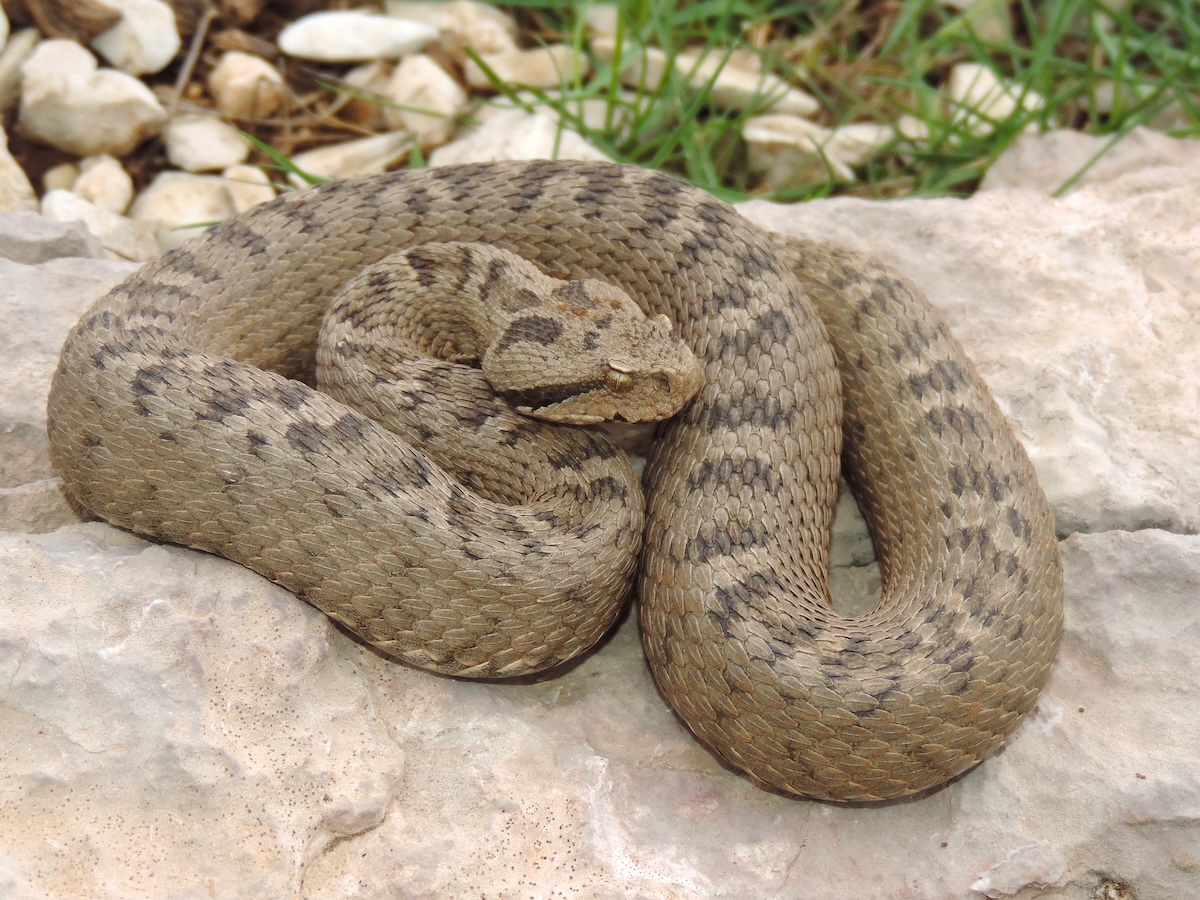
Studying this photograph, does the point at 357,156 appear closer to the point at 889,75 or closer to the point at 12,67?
the point at 12,67

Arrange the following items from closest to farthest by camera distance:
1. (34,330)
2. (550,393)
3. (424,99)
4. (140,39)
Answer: (550,393) → (34,330) → (140,39) → (424,99)

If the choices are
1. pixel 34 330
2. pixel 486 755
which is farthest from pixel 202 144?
pixel 486 755

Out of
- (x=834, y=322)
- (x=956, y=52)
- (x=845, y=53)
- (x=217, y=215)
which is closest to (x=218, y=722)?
(x=834, y=322)

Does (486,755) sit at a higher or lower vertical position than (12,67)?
lower

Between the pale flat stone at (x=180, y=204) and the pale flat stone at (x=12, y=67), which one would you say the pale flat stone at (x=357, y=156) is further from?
the pale flat stone at (x=12, y=67)

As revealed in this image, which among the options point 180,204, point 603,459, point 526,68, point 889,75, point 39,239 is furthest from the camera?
point 889,75

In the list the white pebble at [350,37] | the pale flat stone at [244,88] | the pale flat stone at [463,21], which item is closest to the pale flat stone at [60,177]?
the pale flat stone at [244,88]

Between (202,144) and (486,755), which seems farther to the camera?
(202,144)
